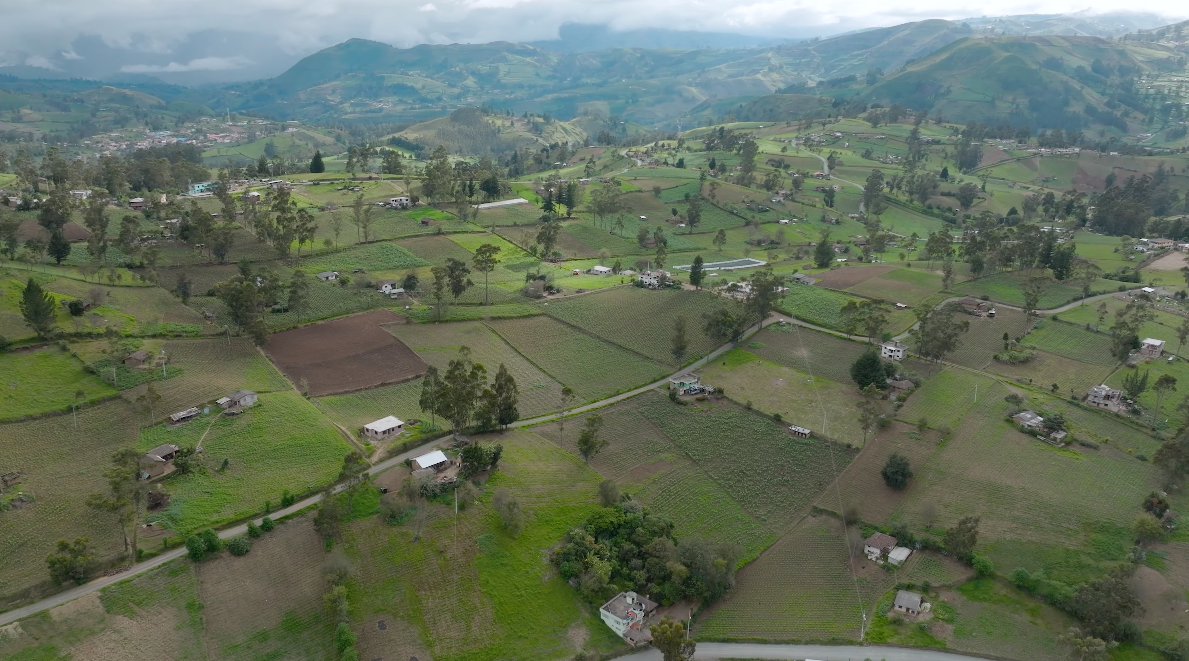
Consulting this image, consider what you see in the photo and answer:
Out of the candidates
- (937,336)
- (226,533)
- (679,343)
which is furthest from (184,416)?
(937,336)

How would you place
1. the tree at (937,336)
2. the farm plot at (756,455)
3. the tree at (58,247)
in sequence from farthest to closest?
the tree at (58,247) → the tree at (937,336) → the farm plot at (756,455)

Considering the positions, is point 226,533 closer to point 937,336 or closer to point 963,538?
point 963,538

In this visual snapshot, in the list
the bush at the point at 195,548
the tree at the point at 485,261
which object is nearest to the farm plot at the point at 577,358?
the tree at the point at 485,261

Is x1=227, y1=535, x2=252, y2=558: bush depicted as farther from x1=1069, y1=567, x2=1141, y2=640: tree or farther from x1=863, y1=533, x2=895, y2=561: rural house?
x1=1069, y1=567, x2=1141, y2=640: tree

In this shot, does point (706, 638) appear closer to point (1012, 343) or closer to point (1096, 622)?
point (1096, 622)

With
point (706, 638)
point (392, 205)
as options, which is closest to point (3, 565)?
point (706, 638)

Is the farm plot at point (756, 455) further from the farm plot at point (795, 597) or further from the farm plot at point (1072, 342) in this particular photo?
the farm plot at point (1072, 342)

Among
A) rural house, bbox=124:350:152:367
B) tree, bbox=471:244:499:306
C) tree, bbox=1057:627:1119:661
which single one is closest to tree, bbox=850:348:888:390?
tree, bbox=1057:627:1119:661
